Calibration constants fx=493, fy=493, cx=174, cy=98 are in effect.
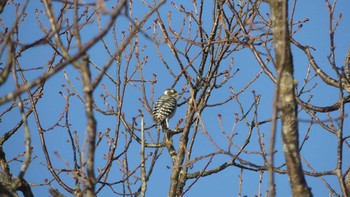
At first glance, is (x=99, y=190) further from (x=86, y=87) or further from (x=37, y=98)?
(x=86, y=87)

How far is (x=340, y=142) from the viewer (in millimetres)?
3041

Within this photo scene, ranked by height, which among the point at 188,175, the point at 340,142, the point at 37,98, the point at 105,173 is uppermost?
the point at 37,98

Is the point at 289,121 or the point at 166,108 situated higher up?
the point at 166,108

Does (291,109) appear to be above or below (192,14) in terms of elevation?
below

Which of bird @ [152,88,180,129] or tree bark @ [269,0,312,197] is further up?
bird @ [152,88,180,129]

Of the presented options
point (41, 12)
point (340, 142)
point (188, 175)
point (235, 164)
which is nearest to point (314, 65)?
point (340, 142)

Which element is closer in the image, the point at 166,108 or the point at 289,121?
the point at 289,121

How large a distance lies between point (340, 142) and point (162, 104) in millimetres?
7903

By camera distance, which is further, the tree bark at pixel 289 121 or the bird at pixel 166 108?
the bird at pixel 166 108

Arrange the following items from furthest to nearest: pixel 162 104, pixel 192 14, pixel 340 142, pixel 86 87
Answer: pixel 162 104 < pixel 192 14 < pixel 340 142 < pixel 86 87

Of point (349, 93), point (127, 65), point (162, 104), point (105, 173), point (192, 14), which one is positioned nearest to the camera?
point (349, 93)

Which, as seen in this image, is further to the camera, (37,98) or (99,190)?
(37,98)

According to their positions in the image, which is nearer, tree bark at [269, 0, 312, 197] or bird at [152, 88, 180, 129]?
tree bark at [269, 0, 312, 197]

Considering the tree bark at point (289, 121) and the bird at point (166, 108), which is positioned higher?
the bird at point (166, 108)
